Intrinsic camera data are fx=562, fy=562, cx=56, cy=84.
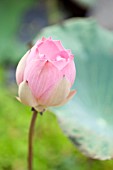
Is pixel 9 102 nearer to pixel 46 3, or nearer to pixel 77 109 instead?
pixel 77 109

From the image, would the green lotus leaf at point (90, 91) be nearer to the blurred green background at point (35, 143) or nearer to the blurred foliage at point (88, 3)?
the blurred green background at point (35, 143)

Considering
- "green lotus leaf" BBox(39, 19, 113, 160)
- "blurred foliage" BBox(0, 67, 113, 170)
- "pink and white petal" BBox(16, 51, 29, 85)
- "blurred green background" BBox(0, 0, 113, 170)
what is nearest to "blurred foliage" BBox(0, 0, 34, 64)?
"blurred green background" BBox(0, 0, 113, 170)

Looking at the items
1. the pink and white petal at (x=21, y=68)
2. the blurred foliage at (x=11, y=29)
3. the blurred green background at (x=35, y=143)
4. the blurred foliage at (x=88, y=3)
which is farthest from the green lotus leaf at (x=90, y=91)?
the blurred foliage at (x=88, y=3)

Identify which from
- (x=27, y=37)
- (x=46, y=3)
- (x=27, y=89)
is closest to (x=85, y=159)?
(x=27, y=89)

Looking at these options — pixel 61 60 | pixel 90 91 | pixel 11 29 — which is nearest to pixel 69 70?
pixel 61 60

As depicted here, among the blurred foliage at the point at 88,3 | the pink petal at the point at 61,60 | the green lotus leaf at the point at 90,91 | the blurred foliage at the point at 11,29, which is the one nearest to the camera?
the pink petal at the point at 61,60
